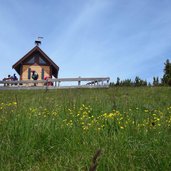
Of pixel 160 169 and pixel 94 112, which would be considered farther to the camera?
pixel 94 112

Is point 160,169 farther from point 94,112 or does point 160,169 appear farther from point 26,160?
point 94,112

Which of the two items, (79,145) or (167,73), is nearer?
(79,145)

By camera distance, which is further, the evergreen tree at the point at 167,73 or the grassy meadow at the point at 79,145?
the evergreen tree at the point at 167,73

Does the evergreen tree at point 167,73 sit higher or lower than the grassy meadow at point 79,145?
higher

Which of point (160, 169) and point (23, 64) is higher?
point (23, 64)

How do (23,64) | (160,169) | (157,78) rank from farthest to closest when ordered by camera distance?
(23,64)
(157,78)
(160,169)

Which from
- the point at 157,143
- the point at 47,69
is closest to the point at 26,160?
the point at 157,143

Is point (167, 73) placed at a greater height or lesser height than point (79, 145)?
greater

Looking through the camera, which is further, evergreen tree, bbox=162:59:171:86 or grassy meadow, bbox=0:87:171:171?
evergreen tree, bbox=162:59:171:86

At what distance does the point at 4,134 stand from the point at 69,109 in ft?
7.10

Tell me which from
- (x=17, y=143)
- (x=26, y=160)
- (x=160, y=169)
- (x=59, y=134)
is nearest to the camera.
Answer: (x=160, y=169)

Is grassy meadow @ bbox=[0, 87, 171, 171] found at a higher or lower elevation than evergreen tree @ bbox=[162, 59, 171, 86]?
lower

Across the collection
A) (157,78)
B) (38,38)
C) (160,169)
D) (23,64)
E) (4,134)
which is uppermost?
(38,38)

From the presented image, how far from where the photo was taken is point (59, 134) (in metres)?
4.66
